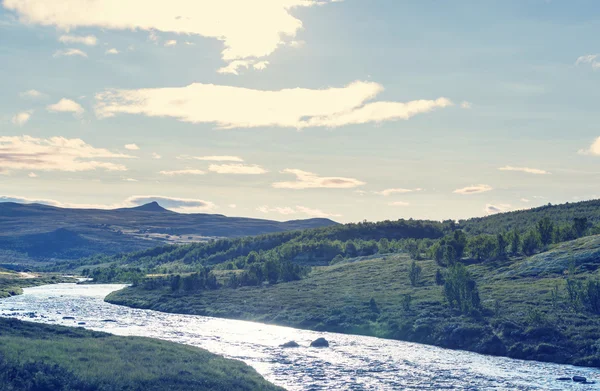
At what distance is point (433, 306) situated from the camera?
11806 centimetres

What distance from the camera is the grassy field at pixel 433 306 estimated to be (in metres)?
91.1

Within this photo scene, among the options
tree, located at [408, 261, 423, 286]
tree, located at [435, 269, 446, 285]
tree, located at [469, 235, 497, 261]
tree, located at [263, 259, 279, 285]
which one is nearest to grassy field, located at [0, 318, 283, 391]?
tree, located at [408, 261, 423, 286]

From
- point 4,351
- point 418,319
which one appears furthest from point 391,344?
point 4,351

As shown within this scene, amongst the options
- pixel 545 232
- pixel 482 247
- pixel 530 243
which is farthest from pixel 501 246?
pixel 545 232

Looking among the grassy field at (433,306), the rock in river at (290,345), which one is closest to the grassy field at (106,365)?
the rock in river at (290,345)

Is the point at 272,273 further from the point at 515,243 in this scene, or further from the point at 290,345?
the point at 290,345

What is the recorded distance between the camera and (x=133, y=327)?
109m

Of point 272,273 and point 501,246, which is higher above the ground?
point 501,246

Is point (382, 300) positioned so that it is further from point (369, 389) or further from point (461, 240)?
point (369, 389)

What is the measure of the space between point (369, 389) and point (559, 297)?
6035cm

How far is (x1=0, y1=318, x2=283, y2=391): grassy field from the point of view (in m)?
55.3

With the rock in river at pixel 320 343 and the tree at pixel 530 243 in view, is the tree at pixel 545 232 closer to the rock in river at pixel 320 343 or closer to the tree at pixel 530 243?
the tree at pixel 530 243

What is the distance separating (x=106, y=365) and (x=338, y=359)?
109ft

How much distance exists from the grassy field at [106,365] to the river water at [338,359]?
6.65 meters
